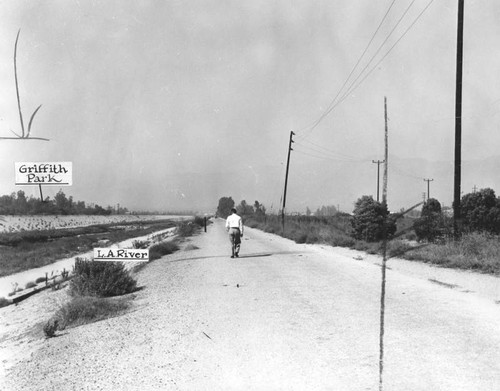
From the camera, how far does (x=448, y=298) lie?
746 cm

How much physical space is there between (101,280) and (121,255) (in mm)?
3094

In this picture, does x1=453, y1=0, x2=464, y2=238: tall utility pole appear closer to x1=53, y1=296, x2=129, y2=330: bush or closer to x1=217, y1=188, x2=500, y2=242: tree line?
x1=217, y1=188, x2=500, y2=242: tree line

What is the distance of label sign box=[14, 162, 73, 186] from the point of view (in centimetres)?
563

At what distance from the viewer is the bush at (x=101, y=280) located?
1014 cm

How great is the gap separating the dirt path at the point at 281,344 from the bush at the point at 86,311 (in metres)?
0.42

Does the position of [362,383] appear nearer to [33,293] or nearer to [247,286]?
[247,286]

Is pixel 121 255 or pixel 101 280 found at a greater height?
pixel 121 255

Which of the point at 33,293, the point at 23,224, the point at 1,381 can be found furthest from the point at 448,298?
the point at 23,224

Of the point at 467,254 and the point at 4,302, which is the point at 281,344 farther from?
the point at 4,302

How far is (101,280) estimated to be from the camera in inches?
403

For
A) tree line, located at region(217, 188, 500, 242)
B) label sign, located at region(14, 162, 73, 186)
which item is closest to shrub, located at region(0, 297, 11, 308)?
label sign, located at region(14, 162, 73, 186)

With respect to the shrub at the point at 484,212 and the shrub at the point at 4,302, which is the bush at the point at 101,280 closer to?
the shrub at the point at 4,302

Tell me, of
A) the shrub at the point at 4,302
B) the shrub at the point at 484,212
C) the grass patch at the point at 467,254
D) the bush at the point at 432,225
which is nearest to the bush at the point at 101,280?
the shrub at the point at 4,302

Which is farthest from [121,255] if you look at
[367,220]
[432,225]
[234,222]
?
[367,220]
